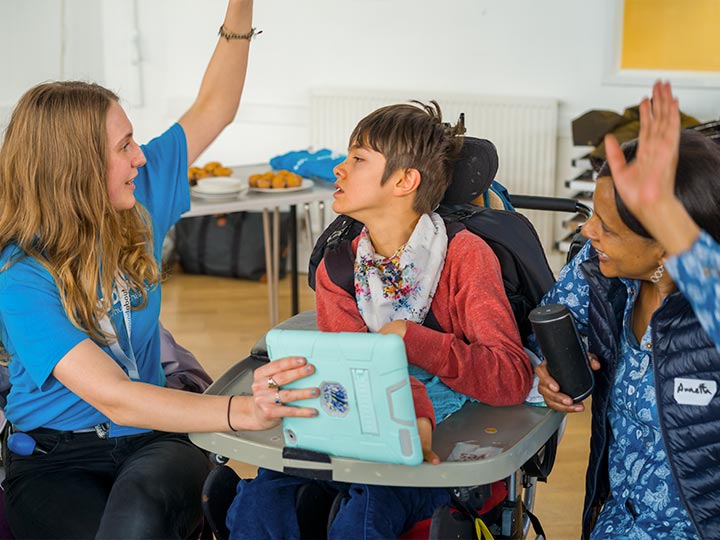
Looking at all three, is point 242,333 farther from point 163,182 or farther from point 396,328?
point 396,328

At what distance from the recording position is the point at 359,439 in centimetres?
150

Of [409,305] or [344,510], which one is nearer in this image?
[344,510]

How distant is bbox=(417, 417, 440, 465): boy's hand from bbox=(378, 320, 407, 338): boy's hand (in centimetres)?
19

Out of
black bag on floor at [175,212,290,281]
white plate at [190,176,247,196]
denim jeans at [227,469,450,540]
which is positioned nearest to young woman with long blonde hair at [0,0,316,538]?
denim jeans at [227,469,450,540]

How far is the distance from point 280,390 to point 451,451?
301 millimetres

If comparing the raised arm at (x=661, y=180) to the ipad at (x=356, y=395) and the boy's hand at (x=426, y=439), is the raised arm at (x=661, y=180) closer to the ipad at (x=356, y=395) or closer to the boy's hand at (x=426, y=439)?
the ipad at (x=356, y=395)

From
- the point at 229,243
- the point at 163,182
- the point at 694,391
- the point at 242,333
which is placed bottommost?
the point at 242,333

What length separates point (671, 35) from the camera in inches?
186

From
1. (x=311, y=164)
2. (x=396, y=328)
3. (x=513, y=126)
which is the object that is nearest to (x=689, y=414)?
(x=396, y=328)

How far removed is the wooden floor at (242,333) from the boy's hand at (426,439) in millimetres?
1308

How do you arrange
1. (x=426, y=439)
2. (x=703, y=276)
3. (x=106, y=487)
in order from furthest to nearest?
(x=106, y=487) → (x=426, y=439) → (x=703, y=276)

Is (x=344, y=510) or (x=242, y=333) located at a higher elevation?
(x=344, y=510)

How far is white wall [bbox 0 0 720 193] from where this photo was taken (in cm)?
475

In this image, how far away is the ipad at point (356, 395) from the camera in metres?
1.41
